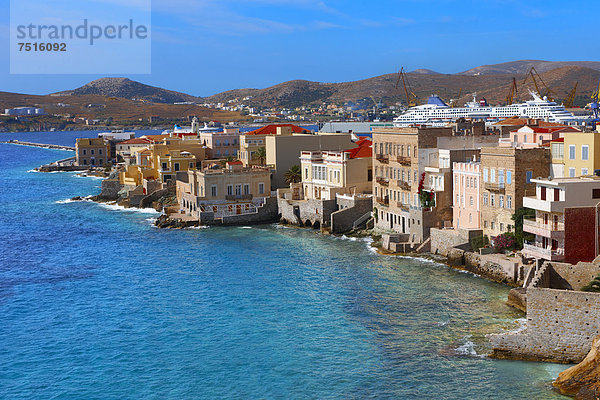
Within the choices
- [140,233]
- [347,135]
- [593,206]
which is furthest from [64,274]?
[347,135]

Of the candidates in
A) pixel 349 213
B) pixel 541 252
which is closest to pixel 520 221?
pixel 541 252

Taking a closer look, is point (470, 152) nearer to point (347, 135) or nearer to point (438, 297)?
point (438, 297)

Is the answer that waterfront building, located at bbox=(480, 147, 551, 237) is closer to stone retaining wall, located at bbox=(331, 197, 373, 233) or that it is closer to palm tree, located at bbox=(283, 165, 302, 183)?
stone retaining wall, located at bbox=(331, 197, 373, 233)

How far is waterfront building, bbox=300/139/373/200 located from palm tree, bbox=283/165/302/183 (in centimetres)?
240

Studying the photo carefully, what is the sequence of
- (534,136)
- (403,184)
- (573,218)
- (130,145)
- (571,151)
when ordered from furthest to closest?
(130,145) < (403,184) < (534,136) < (571,151) < (573,218)

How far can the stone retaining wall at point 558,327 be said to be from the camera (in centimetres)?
2156

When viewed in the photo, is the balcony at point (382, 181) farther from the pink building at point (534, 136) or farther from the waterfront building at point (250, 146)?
the waterfront building at point (250, 146)

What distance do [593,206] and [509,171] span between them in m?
5.92

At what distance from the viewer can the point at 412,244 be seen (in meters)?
40.3

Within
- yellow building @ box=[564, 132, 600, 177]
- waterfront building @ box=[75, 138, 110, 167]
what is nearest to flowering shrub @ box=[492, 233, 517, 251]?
yellow building @ box=[564, 132, 600, 177]

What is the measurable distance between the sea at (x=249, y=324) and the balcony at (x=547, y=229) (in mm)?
2728

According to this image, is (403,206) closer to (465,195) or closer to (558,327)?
(465,195)

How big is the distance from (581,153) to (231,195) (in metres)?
27.3

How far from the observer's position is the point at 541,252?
30.8 meters
